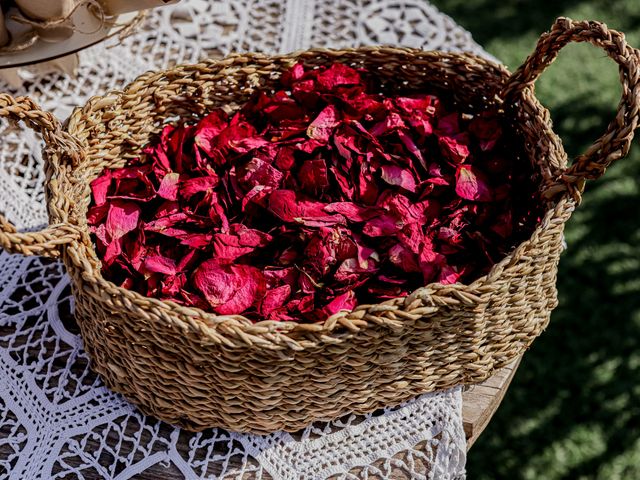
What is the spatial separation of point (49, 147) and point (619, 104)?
734 mm

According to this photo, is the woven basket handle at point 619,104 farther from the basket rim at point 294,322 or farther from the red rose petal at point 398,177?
the red rose petal at point 398,177

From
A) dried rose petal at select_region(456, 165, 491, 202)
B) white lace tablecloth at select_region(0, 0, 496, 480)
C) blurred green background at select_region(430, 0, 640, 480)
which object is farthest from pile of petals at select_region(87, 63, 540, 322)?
blurred green background at select_region(430, 0, 640, 480)

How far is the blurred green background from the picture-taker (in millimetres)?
1540

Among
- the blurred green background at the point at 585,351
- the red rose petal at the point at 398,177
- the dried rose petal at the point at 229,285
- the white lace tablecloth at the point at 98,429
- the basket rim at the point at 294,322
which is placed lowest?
the blurred green background at the point at 585,351

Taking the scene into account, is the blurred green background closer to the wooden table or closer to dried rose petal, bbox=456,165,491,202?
the wooden table

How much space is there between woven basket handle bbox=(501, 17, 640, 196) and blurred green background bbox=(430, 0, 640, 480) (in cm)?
86

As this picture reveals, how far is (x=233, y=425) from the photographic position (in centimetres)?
90

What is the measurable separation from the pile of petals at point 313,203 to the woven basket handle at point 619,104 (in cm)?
10

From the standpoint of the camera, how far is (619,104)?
81cm

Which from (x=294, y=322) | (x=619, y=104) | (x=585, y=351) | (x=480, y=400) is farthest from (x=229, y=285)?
(x=585, y=351)

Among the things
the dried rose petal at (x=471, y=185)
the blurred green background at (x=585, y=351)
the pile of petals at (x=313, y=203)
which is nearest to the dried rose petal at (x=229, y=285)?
the pile of petals at (x=313, y=203)

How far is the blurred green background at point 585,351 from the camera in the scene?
5.05 ft

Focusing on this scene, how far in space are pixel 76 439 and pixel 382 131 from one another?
612 mm

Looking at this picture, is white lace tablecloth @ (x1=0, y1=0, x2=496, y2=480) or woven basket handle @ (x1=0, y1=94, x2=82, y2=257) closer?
woven basket handle @ (x1=0, y1=94, x2=82, y2=257)
